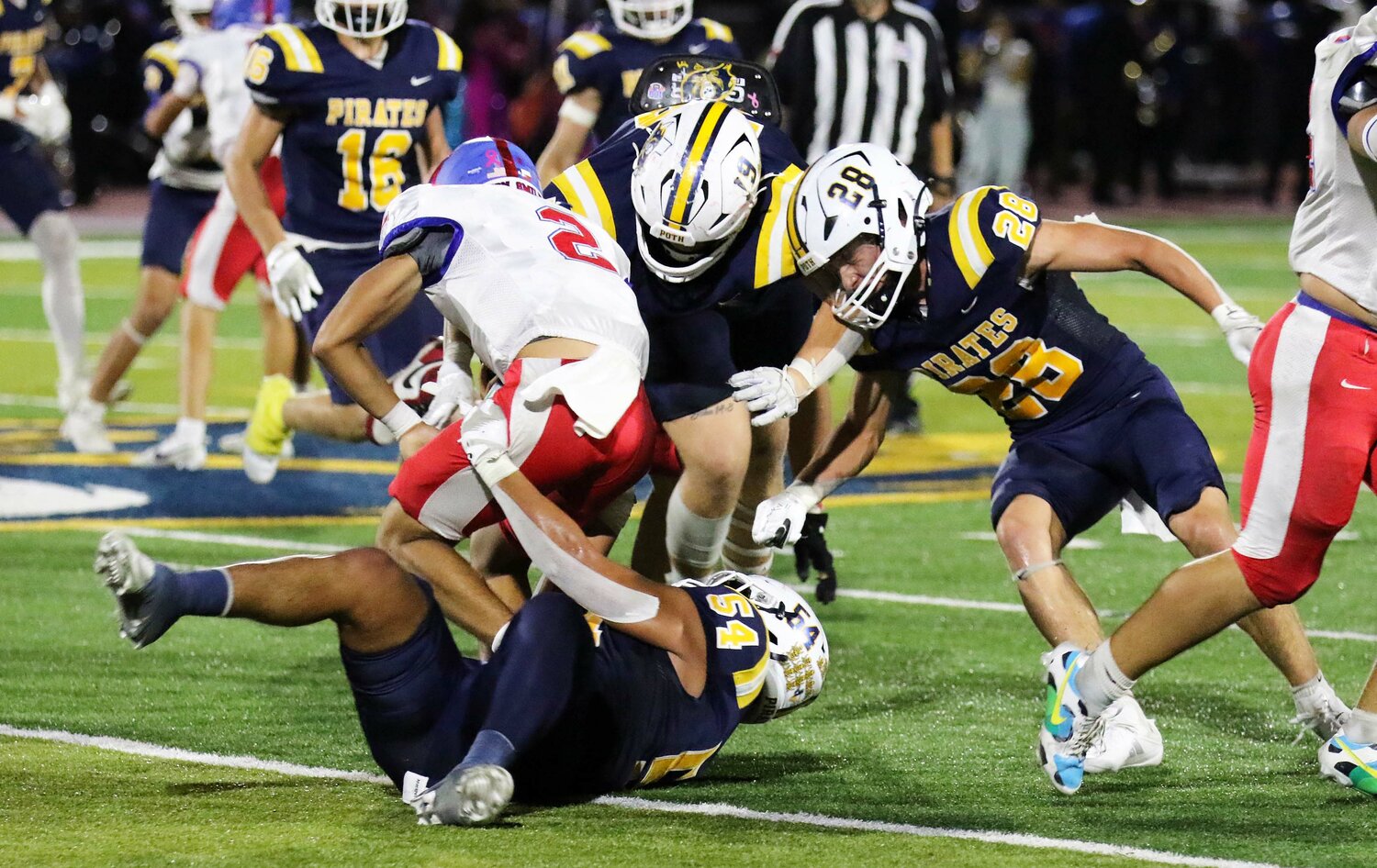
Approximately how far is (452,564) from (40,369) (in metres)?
8.22

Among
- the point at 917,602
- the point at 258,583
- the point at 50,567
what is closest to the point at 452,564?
the point at 258,583

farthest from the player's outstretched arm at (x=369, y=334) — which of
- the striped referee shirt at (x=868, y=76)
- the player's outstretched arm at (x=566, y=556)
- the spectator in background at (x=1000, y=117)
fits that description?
the spectator in background at (x=1000, y=117)

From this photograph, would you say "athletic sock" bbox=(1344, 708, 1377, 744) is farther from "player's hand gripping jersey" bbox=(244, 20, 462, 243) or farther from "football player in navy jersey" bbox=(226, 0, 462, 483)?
"player's hand gripping jersey" bbox=(244, 20, 462, 243)

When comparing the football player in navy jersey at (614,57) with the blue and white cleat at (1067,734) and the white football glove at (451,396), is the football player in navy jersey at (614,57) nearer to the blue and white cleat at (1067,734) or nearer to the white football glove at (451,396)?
the white football glove at (451,396)

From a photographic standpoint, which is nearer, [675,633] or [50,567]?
[675,633]

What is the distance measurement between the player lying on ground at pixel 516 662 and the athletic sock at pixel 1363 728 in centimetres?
132

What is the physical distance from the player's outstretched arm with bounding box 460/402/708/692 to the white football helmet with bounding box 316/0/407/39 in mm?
3477

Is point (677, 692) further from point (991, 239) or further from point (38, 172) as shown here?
point (38, 172)

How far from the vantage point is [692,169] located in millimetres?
5254

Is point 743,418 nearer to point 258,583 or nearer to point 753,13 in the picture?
point 258,583

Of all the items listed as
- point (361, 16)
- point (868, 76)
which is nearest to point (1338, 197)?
→ point (361, 16)

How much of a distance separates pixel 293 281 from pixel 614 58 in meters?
1.70

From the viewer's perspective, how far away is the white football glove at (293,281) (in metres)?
7.09

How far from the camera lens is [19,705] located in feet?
18.2
